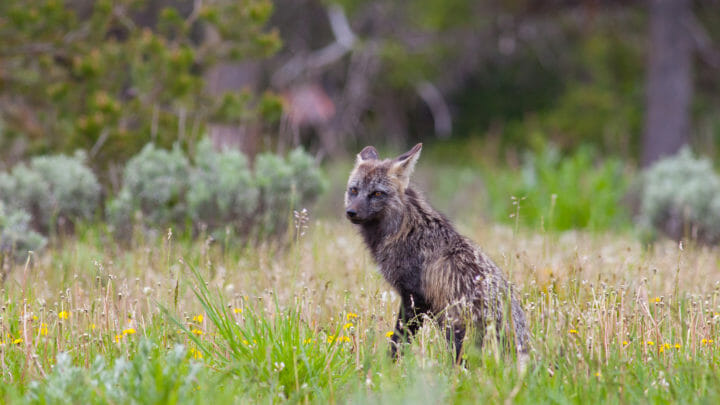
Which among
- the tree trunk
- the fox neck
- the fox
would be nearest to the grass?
the fox

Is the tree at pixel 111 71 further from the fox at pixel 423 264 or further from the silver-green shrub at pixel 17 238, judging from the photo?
the fox at pixel 423 264

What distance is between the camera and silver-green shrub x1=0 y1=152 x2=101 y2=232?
24.3ft

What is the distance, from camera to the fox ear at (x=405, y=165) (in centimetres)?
519

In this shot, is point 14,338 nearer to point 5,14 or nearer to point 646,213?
point 5,14

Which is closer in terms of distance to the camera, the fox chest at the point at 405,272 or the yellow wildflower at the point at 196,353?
the yellow wildflower at the point at 196,353

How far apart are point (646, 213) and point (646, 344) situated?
19.7ft

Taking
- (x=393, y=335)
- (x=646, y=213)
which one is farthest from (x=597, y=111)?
(x=393, y=335)

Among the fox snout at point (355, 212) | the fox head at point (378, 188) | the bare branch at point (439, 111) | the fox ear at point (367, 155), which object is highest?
the bare branch at point (439, 111)

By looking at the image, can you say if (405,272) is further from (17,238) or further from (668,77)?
(668,77)

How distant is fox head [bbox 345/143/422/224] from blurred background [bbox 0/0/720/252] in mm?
488

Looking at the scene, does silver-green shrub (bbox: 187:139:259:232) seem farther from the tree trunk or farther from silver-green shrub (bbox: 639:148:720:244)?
the tree trunk

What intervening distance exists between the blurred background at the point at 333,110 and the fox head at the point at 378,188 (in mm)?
488

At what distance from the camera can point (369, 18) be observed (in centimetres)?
2209

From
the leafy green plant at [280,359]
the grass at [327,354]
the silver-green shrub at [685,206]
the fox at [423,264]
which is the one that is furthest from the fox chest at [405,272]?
the silver-green shrub at [685,206]
